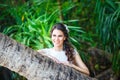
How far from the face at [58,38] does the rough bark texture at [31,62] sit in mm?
799

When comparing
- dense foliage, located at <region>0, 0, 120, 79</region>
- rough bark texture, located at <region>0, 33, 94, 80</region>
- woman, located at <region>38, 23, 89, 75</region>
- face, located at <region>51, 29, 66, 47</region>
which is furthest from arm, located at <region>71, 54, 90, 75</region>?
dense foliage, located at <region>0, 0, 120, 79</region>

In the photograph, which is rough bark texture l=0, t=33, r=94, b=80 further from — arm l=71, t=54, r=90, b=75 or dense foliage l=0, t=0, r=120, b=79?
dense foliage l=0, t=0, r=120, b=79

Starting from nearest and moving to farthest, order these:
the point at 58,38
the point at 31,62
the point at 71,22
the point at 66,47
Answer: the point at 31,62 < the point at 58,38 < the point at 66,47 < the point at 71,22

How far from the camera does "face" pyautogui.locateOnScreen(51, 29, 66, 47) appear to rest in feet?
8.33

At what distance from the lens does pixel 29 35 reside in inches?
165

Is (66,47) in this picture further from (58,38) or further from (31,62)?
(31,62)

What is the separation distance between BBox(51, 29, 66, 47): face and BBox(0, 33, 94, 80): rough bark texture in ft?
2.62

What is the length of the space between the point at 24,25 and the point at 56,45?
1.81m

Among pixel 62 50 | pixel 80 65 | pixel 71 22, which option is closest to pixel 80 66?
pixel 80 65

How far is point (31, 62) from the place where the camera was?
1733 mm

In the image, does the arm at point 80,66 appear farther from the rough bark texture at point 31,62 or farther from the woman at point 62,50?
the rough bark texture at point 31,62

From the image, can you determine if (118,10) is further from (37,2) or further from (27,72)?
(27,72)

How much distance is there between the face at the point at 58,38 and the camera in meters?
2.54

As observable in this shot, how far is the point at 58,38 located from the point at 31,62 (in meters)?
0.83
